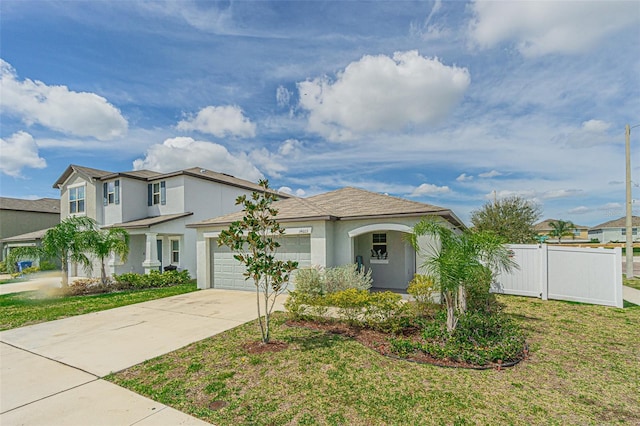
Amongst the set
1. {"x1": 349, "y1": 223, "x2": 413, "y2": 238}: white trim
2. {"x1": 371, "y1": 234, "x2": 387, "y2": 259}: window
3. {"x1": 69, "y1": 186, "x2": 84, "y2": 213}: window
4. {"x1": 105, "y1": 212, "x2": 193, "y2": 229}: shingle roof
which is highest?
{"x1": 69, "y1": 186, "x2": 84, "y2": 213}: window

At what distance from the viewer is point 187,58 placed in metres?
11.5

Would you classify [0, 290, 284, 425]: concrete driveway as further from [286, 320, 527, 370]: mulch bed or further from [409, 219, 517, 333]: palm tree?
A: [409, 219, 517, 333]: palm tree

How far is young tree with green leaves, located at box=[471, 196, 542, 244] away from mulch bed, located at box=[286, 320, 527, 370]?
1679 centimetres

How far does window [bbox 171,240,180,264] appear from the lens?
18.3 metres

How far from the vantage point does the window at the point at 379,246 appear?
13.4m

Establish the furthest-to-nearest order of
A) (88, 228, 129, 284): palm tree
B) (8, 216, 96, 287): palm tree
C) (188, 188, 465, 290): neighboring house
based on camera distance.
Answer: (88, 228, 129, 284): palm tree → (8, 216, 96, 287): palm tree → (188, 188, 465, 290): neighboring house

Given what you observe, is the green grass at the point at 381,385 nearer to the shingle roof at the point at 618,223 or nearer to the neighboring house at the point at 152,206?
the neighboring house at the point at 152,206

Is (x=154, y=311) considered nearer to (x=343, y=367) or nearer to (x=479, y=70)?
(x=343, y=367)

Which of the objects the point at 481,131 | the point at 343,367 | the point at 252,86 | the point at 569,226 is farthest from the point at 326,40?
the point at 569,226

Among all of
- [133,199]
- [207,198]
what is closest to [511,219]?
[207,198]

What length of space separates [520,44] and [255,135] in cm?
1381

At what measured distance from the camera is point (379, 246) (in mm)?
13477

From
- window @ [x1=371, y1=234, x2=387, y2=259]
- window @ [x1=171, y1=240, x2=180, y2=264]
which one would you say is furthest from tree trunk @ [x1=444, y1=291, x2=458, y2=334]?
window @ [x1=171, y1=240, x2=180, y2=264]

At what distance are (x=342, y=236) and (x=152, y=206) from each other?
14144mm
